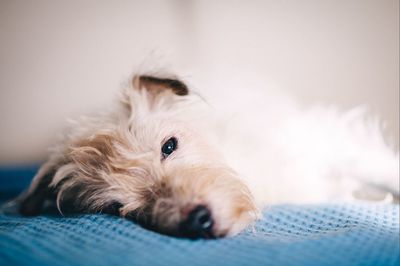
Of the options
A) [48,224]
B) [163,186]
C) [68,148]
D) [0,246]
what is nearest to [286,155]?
[163,186]

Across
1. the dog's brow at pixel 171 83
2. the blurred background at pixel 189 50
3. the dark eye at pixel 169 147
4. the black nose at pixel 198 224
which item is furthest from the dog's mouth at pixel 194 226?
the blurred background at pixel 189 50

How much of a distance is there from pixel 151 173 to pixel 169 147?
0.22m

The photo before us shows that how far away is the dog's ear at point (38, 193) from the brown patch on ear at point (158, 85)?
570mm

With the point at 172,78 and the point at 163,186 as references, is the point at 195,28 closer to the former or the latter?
the point at 172,78

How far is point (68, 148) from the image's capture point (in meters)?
1.77

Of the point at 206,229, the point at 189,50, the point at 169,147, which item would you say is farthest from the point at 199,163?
the point at 189,50

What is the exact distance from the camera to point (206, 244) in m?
1.10

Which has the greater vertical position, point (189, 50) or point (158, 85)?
point (189, 50)

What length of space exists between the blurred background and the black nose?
1158 millimetres

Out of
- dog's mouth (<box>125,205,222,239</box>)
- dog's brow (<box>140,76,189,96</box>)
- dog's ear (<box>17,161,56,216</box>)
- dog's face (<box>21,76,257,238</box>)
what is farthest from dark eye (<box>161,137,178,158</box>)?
dog's ear (<box>17,161,56,216</box>)

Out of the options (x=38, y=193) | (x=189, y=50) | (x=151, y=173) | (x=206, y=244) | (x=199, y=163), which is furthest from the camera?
(x=189, y=50)

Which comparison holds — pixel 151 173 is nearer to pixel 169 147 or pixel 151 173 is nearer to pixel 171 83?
pixel 169 147

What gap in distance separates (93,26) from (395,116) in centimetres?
190

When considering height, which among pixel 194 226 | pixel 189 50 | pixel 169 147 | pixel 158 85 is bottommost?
pixel 194 226
